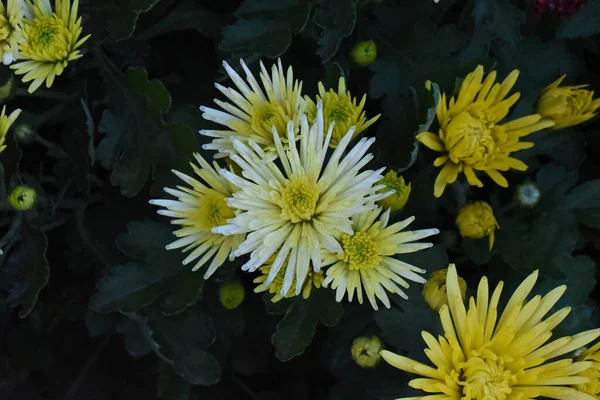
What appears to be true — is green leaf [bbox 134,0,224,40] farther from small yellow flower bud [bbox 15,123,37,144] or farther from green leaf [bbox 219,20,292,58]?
small yellow flower bud [bbox 15,123,37,144]

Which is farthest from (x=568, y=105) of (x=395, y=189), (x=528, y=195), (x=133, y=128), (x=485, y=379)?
(x=133, y=128)

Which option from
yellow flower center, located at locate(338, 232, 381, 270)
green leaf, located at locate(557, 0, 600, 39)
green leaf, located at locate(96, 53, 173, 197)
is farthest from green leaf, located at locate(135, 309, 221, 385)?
green leaf, located at locate(557, 0, 600, 39)

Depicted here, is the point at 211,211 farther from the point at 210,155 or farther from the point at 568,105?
the point at 568,105

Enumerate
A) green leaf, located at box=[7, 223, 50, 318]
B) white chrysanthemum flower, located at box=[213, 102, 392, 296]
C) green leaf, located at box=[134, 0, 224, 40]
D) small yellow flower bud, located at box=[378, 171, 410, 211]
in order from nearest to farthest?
white chrysanthemum flower, located at box=[213, 102, 392, 296] < small yellow flower bud, located at box=[378, 171, 410, 211] < green leaf, located at box=[7, 223, 50, 318] < green leaf, located at box=[134, 0, 224, 40]

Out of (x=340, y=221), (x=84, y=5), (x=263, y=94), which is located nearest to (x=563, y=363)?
(x=340, y=221)

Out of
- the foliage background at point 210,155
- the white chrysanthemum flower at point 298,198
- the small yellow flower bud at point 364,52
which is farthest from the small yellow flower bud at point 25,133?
the small yellow flower bud at point 364,52
